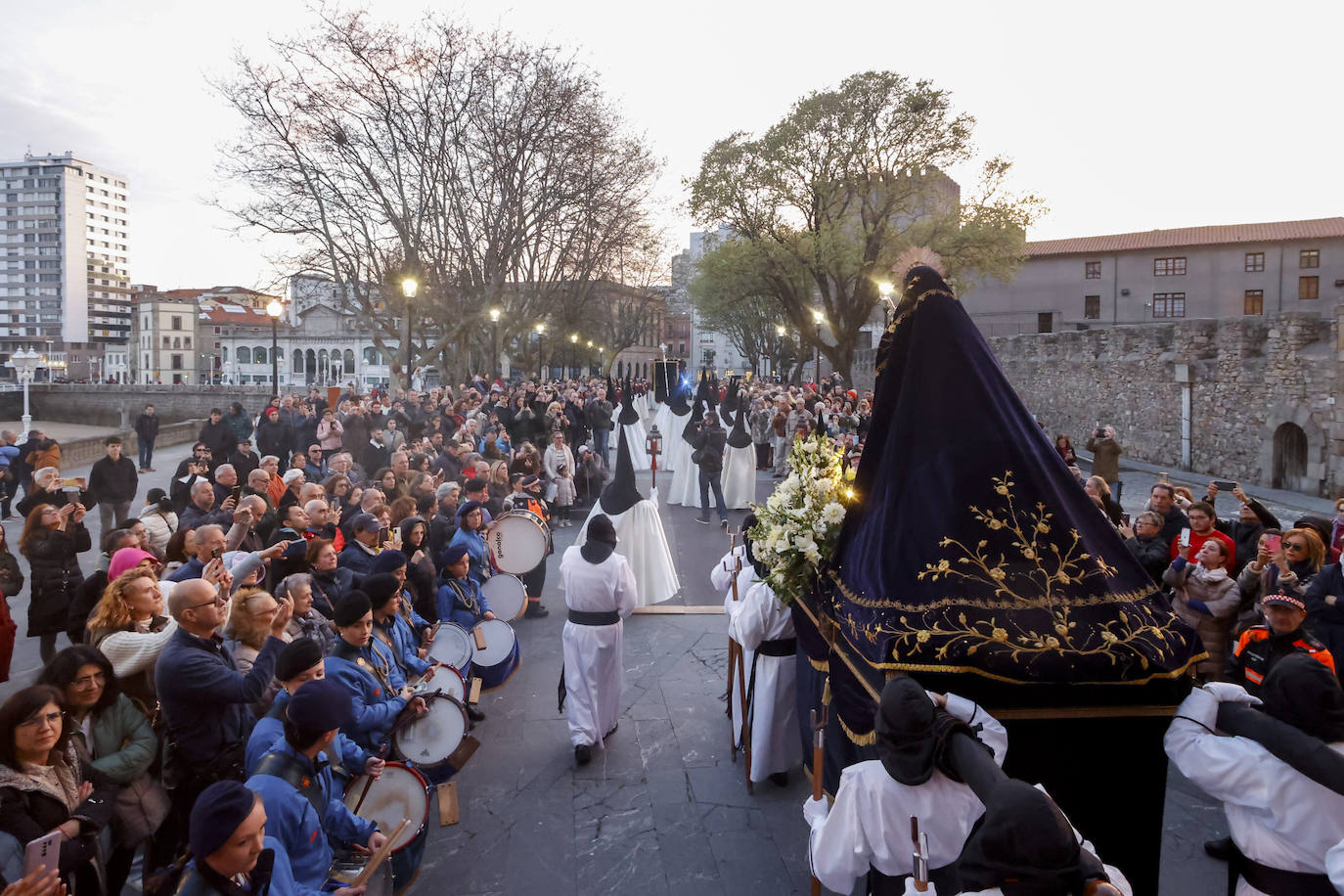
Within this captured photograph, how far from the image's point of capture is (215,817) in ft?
8.81

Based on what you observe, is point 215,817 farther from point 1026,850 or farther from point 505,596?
point 505,596

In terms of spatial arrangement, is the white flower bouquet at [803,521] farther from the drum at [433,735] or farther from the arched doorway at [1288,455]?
the arched doorway at [1288,455]

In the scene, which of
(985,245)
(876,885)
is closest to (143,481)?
(876,885)

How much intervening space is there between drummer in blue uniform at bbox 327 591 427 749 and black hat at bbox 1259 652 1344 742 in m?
4.07

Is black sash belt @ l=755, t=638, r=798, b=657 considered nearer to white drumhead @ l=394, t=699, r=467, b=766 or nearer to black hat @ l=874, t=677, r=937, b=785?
white drumhead @ l=394, t=699, r=467, b=766

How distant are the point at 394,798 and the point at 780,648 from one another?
262 centimetres

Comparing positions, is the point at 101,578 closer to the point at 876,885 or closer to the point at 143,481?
the point at 876,885

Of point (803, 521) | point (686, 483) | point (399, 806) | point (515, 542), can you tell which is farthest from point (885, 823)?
point (686, 483)

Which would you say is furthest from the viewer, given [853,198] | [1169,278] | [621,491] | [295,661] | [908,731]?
[1169,278]

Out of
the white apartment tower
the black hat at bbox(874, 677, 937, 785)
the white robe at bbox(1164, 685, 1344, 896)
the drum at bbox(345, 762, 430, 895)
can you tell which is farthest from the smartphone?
the white apartment tower

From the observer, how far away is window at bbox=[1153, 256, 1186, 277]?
48.2m

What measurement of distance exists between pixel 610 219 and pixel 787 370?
1803 inches

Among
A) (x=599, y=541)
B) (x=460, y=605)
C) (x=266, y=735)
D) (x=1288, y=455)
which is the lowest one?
(x=460, y=605)

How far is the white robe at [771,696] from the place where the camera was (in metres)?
5.56
